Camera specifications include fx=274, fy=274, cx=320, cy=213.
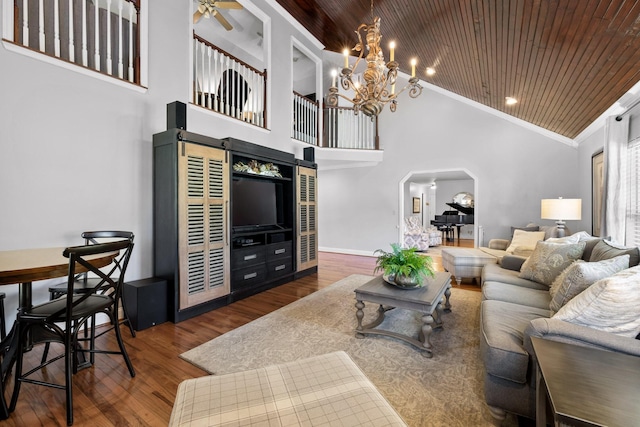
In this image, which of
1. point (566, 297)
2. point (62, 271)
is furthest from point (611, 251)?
point (62, 271)

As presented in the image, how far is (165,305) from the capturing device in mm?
3018

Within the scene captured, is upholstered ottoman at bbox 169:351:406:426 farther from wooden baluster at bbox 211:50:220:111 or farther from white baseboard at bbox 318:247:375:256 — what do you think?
white baseboard at bbox 318:247:375:256

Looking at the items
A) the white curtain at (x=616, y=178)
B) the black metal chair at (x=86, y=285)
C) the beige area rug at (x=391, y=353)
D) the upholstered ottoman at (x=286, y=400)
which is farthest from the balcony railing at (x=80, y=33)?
the white curtain at (x=616, y=178)

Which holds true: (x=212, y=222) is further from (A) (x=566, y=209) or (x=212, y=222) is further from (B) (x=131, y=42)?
(A) (x=566, y=209)

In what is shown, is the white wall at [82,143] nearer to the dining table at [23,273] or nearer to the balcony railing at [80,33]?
the balcony railing at [80,33]

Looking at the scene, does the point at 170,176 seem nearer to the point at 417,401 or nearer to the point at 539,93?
the point at 417,401

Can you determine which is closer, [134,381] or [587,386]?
[587,386]

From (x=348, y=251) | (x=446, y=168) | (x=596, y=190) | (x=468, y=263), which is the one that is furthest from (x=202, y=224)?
(x=596, y=190)

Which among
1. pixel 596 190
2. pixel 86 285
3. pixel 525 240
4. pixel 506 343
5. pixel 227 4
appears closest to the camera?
pixel 506 343

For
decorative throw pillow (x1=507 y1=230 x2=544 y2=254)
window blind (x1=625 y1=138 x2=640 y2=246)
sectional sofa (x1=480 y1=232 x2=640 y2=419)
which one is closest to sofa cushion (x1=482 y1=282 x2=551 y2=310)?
sectional sofa (x1=480 y1=232 x2=640 y2=419)

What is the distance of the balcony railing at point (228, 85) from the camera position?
400 cm

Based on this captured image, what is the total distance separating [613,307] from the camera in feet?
4.69

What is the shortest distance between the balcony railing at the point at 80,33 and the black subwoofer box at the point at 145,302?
233 centimetres

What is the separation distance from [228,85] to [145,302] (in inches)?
133
